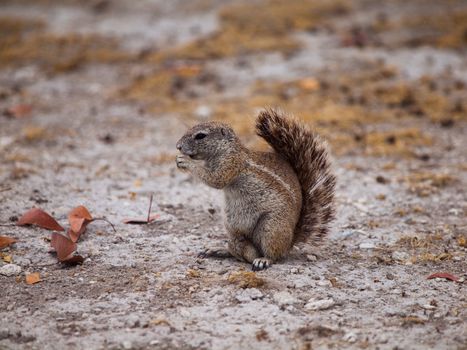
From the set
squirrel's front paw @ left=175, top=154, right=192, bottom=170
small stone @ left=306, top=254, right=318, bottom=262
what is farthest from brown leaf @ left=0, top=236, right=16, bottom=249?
small stone @ left=306, top=254, right=318, bottom=262

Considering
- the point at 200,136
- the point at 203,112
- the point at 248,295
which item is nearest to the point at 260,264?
the point at 248,295

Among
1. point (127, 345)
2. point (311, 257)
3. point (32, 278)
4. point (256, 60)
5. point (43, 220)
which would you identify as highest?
point (256, 60)

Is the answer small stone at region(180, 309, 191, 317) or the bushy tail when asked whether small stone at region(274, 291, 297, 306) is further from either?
the bushy tail

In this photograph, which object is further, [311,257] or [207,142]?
[311,257]

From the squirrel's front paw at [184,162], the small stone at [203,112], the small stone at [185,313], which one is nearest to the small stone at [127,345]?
the small stone at [185,313]

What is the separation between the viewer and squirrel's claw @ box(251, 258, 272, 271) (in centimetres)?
415

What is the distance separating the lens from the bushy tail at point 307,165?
4363mm

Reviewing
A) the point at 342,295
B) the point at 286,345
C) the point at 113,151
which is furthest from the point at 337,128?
the point at 286,345

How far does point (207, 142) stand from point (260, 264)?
3.05 feet

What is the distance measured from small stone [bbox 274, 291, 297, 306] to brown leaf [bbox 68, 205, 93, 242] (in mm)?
1625

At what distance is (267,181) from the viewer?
4.20 m

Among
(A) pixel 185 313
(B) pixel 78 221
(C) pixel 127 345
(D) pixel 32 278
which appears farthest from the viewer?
(B) pixel 78 221

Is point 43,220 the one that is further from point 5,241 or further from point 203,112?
point 203,112

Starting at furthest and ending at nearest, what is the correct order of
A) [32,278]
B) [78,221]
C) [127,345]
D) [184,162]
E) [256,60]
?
1. [256,60]
2. [78,221]
3. [184,162]
4. [32,278]
5. [127,345]
